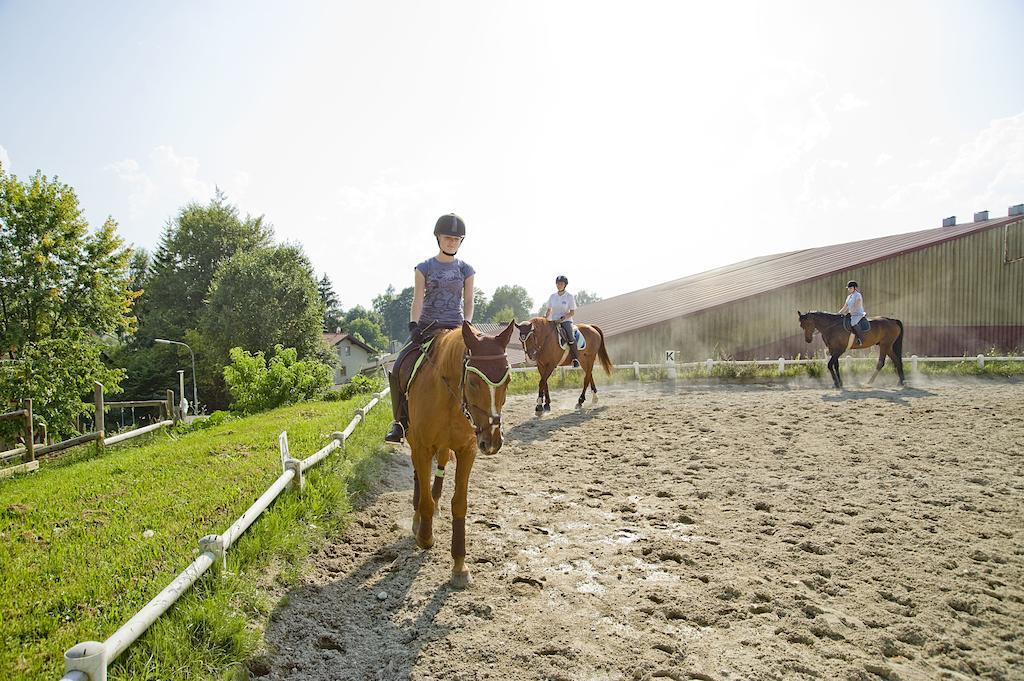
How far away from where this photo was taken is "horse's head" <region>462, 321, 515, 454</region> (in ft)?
12.8

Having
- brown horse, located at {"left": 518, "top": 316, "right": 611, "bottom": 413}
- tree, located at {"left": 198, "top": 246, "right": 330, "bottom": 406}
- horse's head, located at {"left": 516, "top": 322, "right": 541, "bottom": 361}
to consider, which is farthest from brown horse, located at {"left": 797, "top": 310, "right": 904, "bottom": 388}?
tree, located at {"left": 198, "top": 246, "right": 330, "bottom": 406}

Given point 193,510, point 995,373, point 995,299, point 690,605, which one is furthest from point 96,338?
point 995,299

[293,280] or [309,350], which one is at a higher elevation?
[293,280]

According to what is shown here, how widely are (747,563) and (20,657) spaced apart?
5.18 metres

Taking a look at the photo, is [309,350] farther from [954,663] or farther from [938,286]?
[954,663]

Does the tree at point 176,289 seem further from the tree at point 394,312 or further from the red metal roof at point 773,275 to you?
the tree at point 394,312

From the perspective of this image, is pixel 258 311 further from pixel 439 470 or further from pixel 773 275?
pixel 439 470

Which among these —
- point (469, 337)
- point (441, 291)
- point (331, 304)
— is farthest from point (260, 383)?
point (331, 304)

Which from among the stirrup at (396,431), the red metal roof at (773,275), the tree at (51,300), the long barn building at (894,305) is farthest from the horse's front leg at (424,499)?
the tree at (51,300)

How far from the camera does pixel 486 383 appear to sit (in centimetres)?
393

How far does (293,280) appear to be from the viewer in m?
38.9

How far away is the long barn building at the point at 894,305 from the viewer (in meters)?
21.1

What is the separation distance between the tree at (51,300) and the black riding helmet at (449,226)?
66.0 ft

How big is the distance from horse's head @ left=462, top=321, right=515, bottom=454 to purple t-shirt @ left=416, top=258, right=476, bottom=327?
1128 millimetres
